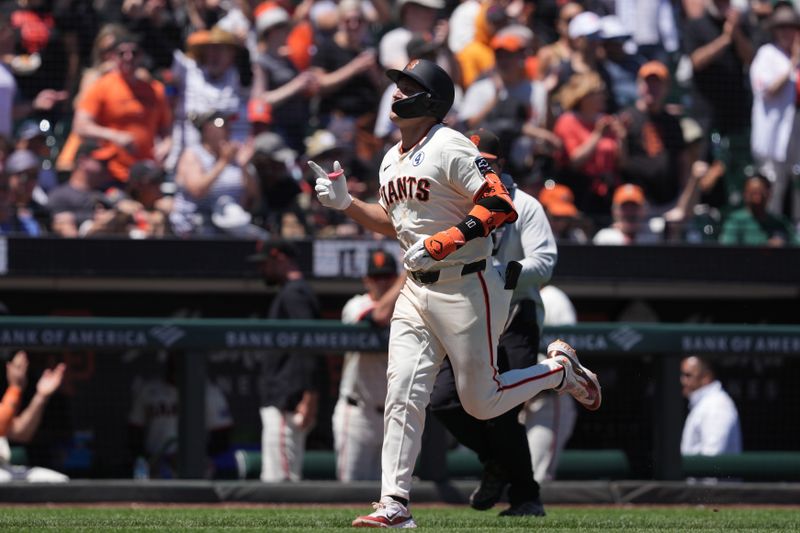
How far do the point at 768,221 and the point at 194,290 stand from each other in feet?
14.0

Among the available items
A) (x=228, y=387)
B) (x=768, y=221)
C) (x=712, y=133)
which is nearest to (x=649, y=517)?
(x=228, y=387)

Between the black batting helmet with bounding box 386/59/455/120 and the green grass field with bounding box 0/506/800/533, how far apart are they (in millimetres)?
1544

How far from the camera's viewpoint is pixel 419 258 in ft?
16.9

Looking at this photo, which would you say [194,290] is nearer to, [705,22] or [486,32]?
[486,32]

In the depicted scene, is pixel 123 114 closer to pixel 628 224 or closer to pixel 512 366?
pixel 628 224

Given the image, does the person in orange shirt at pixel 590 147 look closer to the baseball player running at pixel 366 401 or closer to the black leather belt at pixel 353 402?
the baseball player running at pixel 366 401

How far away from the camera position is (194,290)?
10305 millimetres

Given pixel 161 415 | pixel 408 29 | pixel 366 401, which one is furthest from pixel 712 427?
pixel 408 29

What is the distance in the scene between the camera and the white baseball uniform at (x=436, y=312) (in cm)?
529

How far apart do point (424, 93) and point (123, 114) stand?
5.39m

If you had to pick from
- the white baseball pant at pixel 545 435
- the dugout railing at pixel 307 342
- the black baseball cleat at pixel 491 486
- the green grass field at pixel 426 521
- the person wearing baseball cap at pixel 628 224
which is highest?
the person wearing baseball cap at pixel 628 224

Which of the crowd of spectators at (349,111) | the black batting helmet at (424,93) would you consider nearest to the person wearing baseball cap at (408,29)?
the crowd of spectators at (349,111)

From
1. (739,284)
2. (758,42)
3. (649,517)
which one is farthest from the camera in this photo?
(758,42)

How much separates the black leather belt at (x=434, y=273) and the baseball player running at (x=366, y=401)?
309 centimetres
